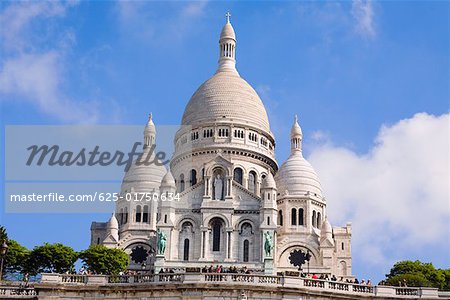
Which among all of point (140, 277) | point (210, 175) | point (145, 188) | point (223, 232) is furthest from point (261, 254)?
point (140, 277)

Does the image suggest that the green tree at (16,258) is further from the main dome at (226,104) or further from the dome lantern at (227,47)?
the dome lantern at (227,47)

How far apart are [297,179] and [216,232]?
13848 millimetres

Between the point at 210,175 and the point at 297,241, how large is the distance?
1286 centimetres

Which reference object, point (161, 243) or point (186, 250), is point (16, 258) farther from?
point (186, 250)

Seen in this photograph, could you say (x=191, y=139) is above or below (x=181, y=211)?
above

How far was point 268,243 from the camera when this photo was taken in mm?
100438

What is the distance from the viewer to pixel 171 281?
4309 centimetres

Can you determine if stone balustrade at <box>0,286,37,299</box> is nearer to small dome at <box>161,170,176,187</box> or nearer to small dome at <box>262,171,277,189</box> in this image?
small dome at <box>262,171,277,189</box>

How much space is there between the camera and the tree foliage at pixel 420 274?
80.6 meters

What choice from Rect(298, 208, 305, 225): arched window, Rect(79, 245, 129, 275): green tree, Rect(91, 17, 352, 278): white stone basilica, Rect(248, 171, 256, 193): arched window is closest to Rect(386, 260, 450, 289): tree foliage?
Rect(91, 17, 352, 278): white stone basilica

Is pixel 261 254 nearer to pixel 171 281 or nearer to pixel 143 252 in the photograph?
pixel 143 252

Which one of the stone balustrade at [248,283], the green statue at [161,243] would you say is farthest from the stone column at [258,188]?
the stone balustrade at [248,283]

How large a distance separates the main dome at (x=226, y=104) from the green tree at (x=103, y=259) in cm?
3107

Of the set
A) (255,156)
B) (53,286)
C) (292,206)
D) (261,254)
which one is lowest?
→ (53,286)
